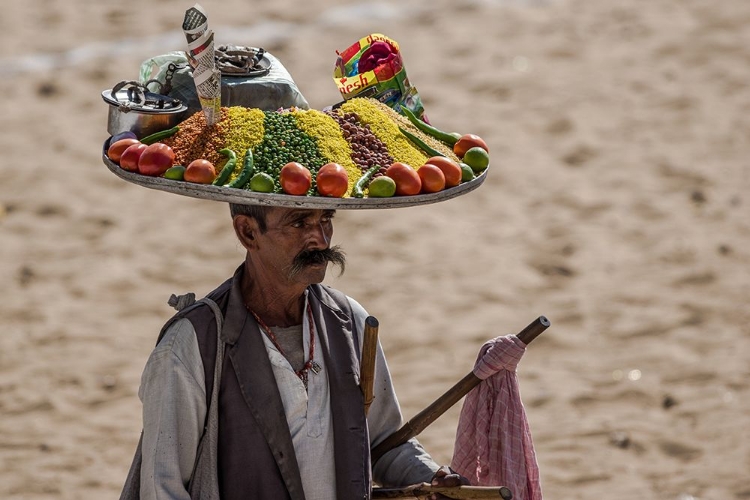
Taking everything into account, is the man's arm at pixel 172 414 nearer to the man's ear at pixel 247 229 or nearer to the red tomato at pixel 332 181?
the man's ear at pixel 247 229

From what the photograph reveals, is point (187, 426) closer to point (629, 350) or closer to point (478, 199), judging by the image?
point (629, 350)

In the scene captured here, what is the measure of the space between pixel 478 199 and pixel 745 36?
320 centimetres

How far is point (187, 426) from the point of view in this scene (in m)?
3.11

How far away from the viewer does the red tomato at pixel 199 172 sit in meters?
3.02

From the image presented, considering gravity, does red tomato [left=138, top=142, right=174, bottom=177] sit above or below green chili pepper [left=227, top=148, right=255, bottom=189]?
above

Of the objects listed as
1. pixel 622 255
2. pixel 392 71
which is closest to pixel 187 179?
pixel 392 71

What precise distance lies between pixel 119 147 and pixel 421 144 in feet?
2.79

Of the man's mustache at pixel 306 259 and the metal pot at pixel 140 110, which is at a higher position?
the metal pot at pixel 140 110

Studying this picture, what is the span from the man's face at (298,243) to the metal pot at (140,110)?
0.41 m

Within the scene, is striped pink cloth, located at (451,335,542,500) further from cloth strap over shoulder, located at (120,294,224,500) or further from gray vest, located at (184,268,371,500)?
cloth strap over shoulder, located at (120,294,224,500)

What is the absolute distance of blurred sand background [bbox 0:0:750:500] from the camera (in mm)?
5922

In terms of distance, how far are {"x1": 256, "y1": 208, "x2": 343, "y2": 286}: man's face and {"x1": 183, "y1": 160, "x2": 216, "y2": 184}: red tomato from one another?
249 mm

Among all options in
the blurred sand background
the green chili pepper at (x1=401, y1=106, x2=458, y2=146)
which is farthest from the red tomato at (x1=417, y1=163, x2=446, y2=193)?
the blurred sand background

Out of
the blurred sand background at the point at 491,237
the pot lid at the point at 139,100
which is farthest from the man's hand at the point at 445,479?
the blurred sand background at the point at 491,237
